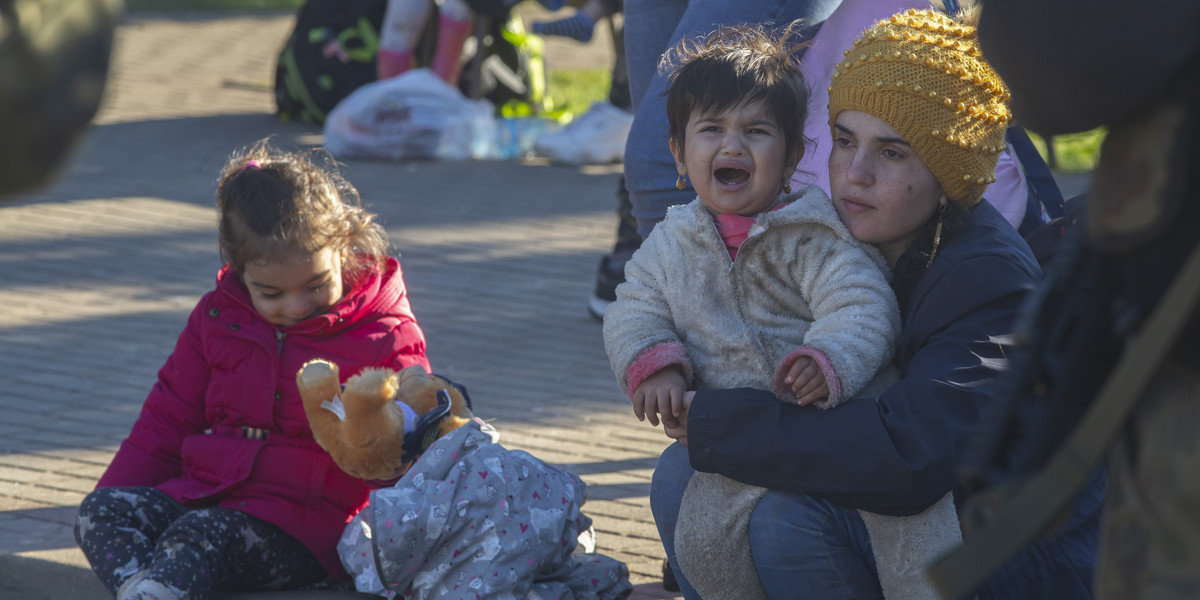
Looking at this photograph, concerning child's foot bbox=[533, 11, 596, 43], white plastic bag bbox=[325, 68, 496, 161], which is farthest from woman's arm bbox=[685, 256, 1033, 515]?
white plastic bag bbox=[325, 68, 496, 161]

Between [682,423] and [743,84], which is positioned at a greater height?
[743,84]

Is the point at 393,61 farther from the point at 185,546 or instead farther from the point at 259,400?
the point at 185,546

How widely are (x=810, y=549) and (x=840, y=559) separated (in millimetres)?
57

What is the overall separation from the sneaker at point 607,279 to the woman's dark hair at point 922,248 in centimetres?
269

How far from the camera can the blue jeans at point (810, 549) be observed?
222 centimetres

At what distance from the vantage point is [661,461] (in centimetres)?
251

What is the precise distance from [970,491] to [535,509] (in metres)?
1.39

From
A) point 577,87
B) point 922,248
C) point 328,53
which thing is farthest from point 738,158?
point 577,87

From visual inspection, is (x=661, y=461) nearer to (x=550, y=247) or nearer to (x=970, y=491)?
(x=970, y=491)

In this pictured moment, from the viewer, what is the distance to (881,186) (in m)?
2.26

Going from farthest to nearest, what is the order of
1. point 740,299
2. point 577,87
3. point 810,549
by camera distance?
point 577,87, point 740,299, point 810,549

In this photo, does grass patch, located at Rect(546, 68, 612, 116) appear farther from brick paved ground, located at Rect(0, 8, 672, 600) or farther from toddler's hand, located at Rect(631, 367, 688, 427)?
toddler's hand, located at Rect(631, 367, 688, 427)

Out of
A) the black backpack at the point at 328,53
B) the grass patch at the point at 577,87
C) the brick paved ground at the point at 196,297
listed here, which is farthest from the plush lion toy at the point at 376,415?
the grass patch at the point at 577,87

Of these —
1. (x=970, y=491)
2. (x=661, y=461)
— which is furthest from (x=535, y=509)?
(x=970, y=491)
